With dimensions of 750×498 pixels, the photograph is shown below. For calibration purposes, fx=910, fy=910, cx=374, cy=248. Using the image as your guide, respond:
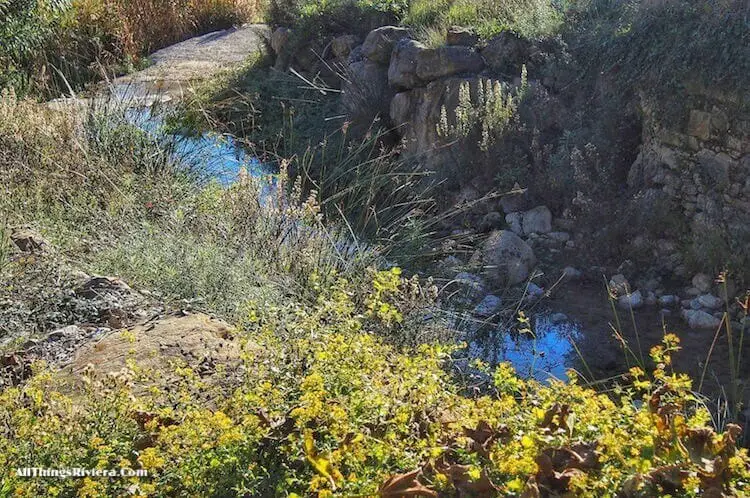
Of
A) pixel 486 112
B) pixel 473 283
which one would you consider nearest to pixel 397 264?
pixel 473 283

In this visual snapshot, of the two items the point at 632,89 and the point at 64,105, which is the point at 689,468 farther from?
the point at 64,105

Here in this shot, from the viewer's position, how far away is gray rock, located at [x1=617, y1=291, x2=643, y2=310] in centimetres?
636

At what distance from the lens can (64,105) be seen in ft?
24.1

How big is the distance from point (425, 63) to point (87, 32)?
5.91 m

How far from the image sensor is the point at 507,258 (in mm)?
6793

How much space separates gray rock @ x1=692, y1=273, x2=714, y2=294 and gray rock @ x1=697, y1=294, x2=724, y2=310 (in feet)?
0.26

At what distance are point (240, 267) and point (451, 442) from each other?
2.37m

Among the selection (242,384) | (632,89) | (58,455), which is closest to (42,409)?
(58,455)

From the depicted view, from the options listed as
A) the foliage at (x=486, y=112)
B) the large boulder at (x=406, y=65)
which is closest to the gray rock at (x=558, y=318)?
the foliage at (x=486, y=112)

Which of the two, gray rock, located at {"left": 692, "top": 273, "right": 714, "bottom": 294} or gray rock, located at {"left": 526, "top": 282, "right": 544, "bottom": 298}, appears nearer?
gray rock, located at {"left": 692, "top": 273, "right": 714, "bottom": 294}

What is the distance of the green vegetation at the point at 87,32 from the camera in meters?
9.56

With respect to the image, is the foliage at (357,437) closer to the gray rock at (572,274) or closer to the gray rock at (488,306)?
the gray rock at (488,306)

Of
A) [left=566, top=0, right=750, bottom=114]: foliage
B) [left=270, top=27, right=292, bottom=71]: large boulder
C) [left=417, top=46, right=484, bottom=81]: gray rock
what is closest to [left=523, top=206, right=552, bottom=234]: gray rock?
[left=566, top=0, right=750, bottom=114]: foliage

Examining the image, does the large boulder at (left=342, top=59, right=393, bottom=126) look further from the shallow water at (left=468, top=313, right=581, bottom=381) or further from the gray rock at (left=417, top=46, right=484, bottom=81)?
the shallow water at (left=468, top=313, right=581, bottom=381)
